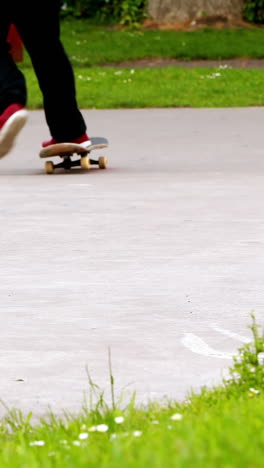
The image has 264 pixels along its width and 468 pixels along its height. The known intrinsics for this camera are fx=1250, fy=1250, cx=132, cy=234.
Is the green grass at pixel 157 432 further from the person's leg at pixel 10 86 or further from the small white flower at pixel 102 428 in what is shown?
the person's leg at pixel 10 86

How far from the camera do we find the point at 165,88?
16078 millimetres

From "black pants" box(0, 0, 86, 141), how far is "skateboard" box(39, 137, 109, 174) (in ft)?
0.23

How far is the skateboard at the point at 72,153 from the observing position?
28.2 ft

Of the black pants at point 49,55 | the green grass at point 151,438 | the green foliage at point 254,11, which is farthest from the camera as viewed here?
the green foliage at point 254,11

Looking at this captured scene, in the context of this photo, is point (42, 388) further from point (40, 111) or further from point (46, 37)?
point (40, 111)

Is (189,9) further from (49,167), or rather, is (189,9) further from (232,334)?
(232,334)

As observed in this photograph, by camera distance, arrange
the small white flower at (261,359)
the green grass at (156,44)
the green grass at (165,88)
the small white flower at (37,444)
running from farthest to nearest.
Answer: the green grass at (156,44), the green grass at (165,88), the small white flower at (261,359), the small white flower at (37,444)

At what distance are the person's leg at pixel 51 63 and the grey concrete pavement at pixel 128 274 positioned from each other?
1.38ft

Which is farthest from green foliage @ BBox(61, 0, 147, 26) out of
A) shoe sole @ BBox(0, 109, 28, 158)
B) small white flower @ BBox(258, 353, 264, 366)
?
small white flower @ BBox(258, 353, 264, 366)

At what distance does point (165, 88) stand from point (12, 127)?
9945mm

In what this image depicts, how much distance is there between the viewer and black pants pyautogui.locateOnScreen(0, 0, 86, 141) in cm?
Result: 755

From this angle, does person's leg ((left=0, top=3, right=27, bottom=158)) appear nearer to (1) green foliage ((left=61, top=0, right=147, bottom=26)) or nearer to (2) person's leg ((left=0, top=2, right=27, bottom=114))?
(2) person's leg ((left=0, top=2, right=27, bottom=114))

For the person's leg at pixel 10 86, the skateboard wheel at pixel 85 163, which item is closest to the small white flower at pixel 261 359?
the person's leg at pixel 10 86

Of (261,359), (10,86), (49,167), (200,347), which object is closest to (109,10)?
(49,167)
